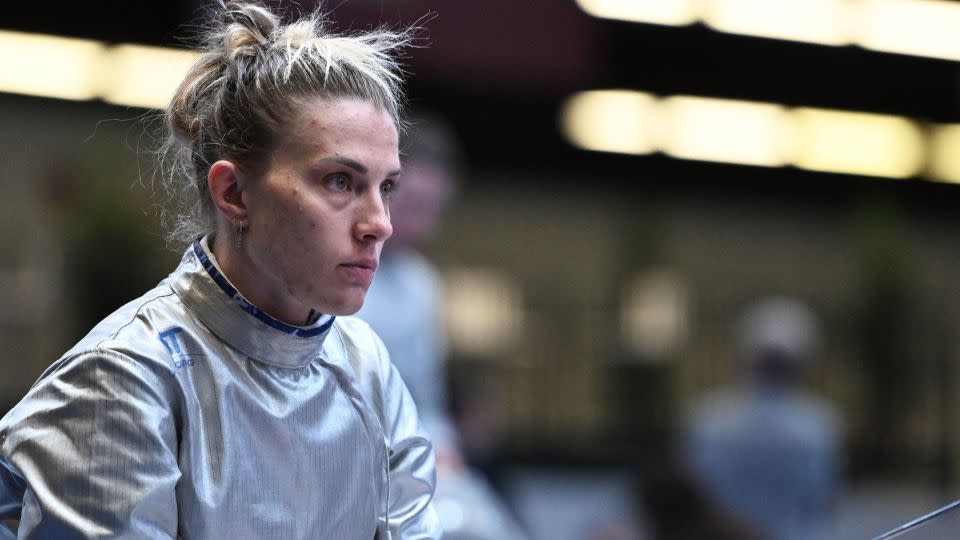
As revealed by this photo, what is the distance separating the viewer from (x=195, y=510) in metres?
1.16

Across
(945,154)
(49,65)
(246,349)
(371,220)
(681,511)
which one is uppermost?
(49,65)

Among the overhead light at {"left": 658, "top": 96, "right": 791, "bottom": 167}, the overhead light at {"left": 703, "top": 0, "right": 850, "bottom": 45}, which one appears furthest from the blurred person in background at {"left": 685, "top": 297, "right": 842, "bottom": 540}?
the overhead light at {"left": 658, "top": 96, "right": 791, "bottom": 167}

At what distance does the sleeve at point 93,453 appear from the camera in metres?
1.09

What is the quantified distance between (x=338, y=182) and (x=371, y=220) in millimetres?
48

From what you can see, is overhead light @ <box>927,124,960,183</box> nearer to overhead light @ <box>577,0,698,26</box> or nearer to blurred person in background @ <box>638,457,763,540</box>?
overhead light @ <box>577,0,698,26</box>

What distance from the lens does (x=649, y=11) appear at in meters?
8.23

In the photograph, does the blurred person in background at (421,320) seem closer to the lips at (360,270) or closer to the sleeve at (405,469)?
the sleeve at (405,469)

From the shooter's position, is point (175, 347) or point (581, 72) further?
point (581, 72)

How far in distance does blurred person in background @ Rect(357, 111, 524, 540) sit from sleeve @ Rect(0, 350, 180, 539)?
52.5 inches

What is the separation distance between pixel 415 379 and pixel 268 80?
1397 millimetres

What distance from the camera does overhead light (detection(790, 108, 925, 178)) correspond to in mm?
9383

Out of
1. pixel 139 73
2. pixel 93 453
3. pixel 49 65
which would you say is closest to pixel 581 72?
pixel 139 73

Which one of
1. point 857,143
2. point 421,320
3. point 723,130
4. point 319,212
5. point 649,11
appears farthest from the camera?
point 857,143

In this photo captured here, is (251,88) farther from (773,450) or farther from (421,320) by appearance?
(773,450)
